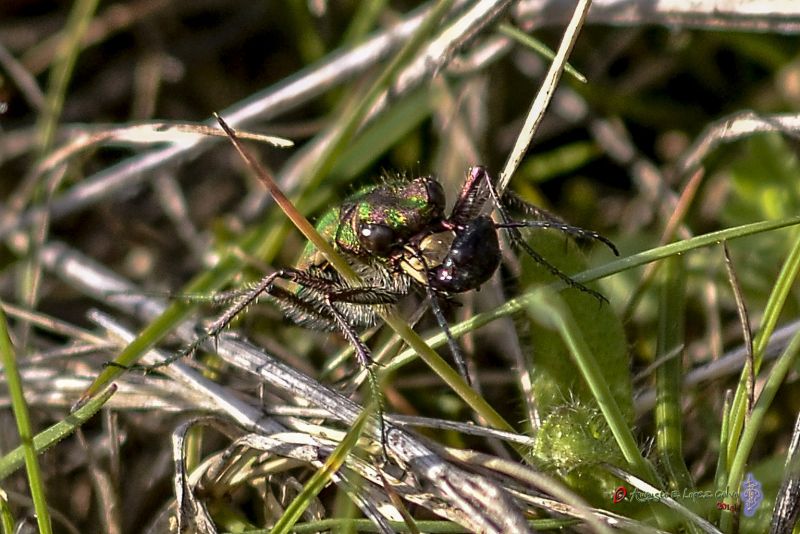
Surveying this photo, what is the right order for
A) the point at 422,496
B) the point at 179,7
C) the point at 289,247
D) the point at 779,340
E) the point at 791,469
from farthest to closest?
the point at 179,7
the point at 289,247
the point at 779,340
the point at 422,496
the point at 791,469

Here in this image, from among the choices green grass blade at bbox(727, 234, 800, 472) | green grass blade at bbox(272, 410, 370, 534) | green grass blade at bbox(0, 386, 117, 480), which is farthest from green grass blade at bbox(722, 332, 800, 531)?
green grass blade at bbox(0, 386, 117, 480)

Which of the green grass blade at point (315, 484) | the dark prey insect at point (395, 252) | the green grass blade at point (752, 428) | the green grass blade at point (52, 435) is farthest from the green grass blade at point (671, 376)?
the green grass blade at point (52, 435)

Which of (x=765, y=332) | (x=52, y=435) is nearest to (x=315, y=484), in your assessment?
(x=52, y=435)

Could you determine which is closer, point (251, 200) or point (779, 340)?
point (779, 340)

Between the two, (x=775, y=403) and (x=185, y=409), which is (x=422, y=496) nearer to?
(x=185, y=409)

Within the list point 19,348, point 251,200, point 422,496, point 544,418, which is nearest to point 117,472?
point 19,348

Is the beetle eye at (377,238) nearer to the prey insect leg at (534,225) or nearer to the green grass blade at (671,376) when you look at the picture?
the prey insect leg at (534,225)

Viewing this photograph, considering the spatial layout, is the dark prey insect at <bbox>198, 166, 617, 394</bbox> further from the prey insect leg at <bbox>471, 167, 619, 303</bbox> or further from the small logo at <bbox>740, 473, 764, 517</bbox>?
the small logo at <bbox>740, 473, 764, 517</bbox>
